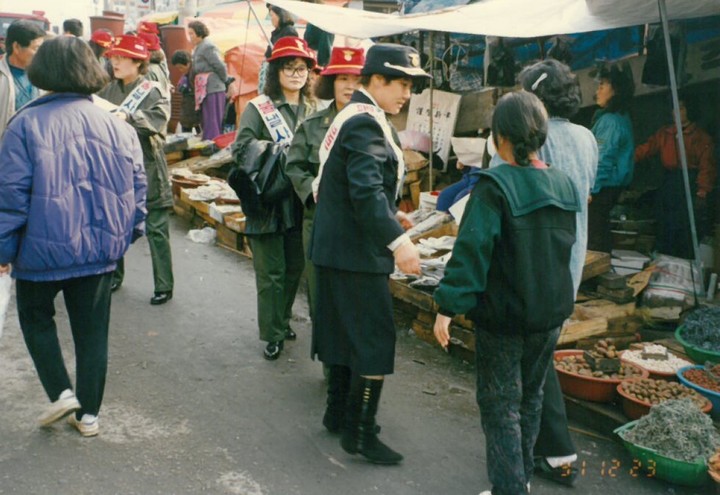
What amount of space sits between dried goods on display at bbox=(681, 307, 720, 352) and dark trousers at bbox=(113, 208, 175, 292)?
168 inches

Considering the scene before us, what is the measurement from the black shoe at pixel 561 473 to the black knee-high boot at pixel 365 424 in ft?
2.54

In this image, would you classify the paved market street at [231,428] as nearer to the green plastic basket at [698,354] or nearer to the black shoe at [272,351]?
the black shoe at [272,351]

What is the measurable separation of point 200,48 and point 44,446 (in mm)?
10366

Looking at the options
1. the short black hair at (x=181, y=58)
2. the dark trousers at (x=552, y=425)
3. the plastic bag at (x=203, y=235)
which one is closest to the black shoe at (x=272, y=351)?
the dark trousers at (x=552, y=425)

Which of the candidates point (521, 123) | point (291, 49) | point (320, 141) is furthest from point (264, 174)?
point (521, 123)

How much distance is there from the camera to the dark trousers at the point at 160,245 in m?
6.60

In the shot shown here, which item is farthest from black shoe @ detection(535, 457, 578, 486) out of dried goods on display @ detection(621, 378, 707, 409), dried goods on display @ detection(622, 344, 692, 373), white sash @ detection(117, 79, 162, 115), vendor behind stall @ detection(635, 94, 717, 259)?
white sash @ detection(117, 79, 162, 115)

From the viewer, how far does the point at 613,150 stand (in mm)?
7477

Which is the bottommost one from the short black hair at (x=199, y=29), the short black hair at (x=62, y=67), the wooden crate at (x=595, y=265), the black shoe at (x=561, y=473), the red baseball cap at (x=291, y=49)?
the black shoe at (x=561, y=473)

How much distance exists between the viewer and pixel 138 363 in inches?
216

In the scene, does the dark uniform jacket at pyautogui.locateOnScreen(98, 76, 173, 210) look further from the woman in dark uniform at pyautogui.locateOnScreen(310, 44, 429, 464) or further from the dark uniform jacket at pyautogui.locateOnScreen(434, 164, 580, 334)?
the dark uniform jacket at pyautogui.locateOnScreen(434, 164, 580, 334)

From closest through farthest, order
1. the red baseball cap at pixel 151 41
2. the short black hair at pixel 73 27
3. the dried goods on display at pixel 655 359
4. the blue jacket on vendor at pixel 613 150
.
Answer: the dried goods on display at pixel 655 359
the red baseball cap at pixel 151 41
the blue jacket on vendor at pixel 613 150
the short black hair at pixel 73 27

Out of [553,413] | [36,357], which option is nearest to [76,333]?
[36,357]

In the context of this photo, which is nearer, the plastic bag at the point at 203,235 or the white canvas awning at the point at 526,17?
the white canvas awning at the point at 526,17
